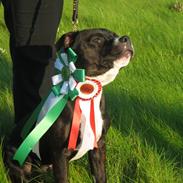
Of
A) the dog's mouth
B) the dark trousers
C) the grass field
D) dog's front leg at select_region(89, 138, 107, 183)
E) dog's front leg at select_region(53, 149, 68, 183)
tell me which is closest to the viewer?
the dog's mouth

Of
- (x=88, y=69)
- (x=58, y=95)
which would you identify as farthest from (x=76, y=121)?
(x=88, y=69)

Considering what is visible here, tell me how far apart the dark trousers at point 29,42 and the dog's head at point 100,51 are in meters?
0.64

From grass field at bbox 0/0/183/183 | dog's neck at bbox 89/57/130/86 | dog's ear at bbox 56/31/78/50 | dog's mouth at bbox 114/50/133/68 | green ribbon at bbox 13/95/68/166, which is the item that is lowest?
grass field at bbox 0/0/183/183

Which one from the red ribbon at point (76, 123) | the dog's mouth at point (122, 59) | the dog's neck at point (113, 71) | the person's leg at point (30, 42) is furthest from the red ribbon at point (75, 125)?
the person's leg at point (30, 42)

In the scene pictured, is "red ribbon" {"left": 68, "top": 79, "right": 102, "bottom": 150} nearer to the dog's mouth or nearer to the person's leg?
the dog's mouth

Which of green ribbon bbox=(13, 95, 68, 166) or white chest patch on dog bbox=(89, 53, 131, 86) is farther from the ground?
white chest patch on dog bbox=(89, 53, 131, 86)

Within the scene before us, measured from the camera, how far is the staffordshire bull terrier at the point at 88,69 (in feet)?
10.1

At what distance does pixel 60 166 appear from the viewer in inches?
125

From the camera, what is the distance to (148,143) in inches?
152

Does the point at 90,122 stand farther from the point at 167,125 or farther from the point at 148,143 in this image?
the point at 167,125

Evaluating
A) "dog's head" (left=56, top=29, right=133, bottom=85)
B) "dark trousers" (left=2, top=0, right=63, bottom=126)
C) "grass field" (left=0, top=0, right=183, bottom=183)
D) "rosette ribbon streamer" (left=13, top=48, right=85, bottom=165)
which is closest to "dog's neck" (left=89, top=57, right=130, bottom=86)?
"dog's head" (left=56, top=29, right=133, bottom=85)

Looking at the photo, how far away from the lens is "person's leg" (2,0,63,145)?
3.72 meters

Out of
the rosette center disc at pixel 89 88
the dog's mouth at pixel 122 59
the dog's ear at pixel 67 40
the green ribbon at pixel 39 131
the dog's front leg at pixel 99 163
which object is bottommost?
the dog's front leg at pixel 99 163

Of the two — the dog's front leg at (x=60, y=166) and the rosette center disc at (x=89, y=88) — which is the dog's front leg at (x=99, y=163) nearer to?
the dog's front leg at (x=60, y=166)
